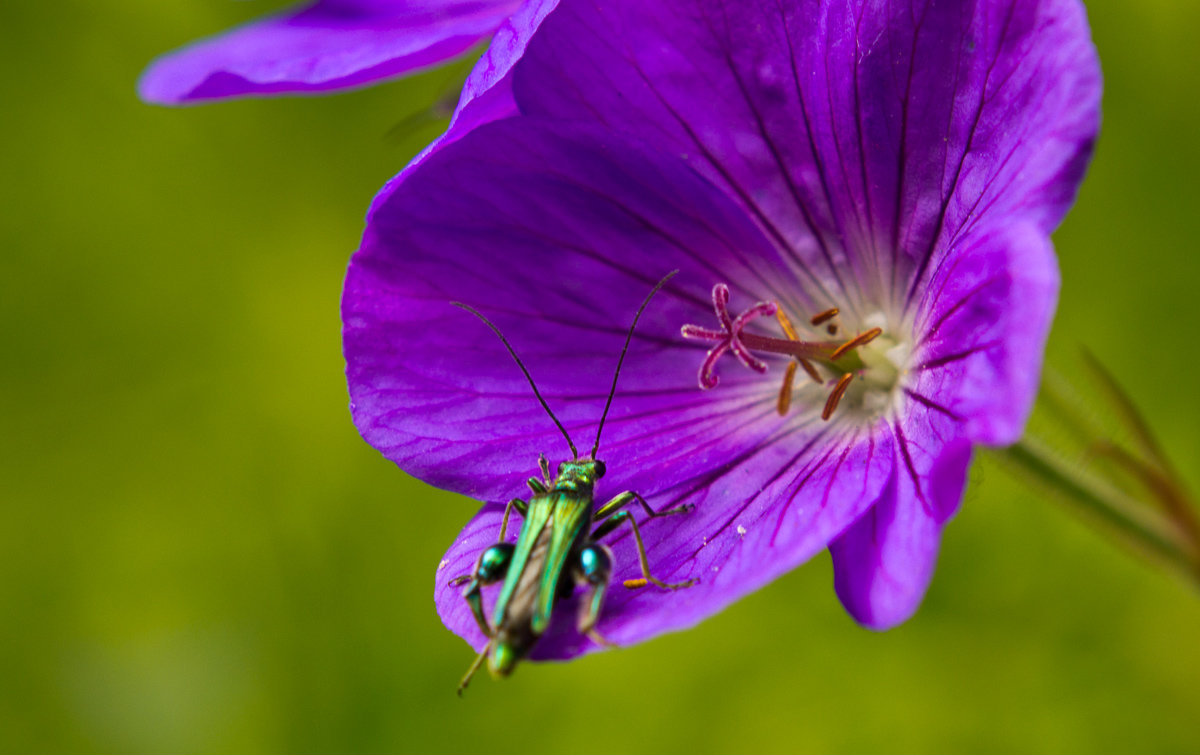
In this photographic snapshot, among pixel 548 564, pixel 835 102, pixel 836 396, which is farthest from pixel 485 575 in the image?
pixel 835 102

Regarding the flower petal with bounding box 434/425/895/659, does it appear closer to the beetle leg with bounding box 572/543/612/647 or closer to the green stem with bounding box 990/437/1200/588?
the beetle leg with bounding box 572/543/612/647

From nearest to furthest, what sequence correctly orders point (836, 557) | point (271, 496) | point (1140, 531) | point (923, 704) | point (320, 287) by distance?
point (836, 557) → point (1140, 531) → point (923, 704) → point (271, 496) → point (320, 287)

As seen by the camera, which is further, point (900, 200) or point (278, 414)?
point (278, 414)

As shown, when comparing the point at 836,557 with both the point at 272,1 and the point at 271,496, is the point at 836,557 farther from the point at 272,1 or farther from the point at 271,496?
the point at 272,1

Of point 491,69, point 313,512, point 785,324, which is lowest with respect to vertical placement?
point 313,512

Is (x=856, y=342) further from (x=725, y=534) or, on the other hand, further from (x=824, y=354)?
(x=725, y=534)

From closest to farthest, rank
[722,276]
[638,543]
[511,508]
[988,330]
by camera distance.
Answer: [988,330]
[638,543]
[511,508]
[722,276]

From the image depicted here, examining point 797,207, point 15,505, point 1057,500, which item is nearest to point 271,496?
point 15,505
